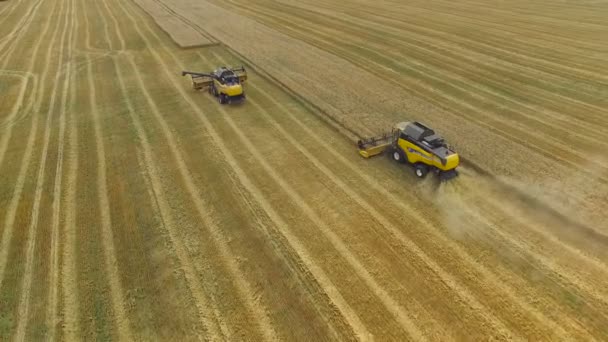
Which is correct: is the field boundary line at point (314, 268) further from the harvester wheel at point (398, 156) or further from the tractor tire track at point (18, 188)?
the tractor tire track at point (18, 188)

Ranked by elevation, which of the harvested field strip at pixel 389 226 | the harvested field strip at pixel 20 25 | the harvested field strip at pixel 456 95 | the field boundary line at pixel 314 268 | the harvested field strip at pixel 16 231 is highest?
the harvested field strip at pixel 456 95

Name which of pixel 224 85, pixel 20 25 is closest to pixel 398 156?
pixel 224 85

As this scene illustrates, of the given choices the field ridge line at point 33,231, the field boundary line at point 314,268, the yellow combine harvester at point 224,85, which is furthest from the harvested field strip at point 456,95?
the field ridge line at point 33,231

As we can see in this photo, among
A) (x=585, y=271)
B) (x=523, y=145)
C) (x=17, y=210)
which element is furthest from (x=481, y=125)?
(x=17, y=210)

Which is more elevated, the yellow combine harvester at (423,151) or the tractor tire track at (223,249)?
the yellow combine harvester at (423,151)

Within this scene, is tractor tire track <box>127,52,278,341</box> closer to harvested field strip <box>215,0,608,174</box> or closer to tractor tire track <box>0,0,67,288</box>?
tractor tire track <box>0,0,67,288</box>

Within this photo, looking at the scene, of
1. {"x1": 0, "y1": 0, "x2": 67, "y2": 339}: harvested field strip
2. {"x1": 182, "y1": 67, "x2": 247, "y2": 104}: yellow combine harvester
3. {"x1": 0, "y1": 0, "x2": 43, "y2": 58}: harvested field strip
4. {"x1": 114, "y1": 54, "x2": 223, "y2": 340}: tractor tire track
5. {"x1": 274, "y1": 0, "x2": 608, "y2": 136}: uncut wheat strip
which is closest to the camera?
{"x1": 114, "y1": 54, "x2": 223, "y2": 340}: tractor tire track

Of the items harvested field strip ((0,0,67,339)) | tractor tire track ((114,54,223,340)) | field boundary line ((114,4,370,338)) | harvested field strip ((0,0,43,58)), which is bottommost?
harvested field strip ((0,0,67,339))

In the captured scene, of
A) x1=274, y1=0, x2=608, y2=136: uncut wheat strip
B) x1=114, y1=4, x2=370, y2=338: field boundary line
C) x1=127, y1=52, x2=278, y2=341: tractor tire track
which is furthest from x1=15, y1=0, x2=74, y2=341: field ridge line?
x1=274, y1=0, x2=608, y2=136: uncut wheat strip

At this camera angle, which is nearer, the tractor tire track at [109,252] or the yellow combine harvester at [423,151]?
the tractor tire track at [109,252]

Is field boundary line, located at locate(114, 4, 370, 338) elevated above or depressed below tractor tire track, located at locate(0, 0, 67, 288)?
above
